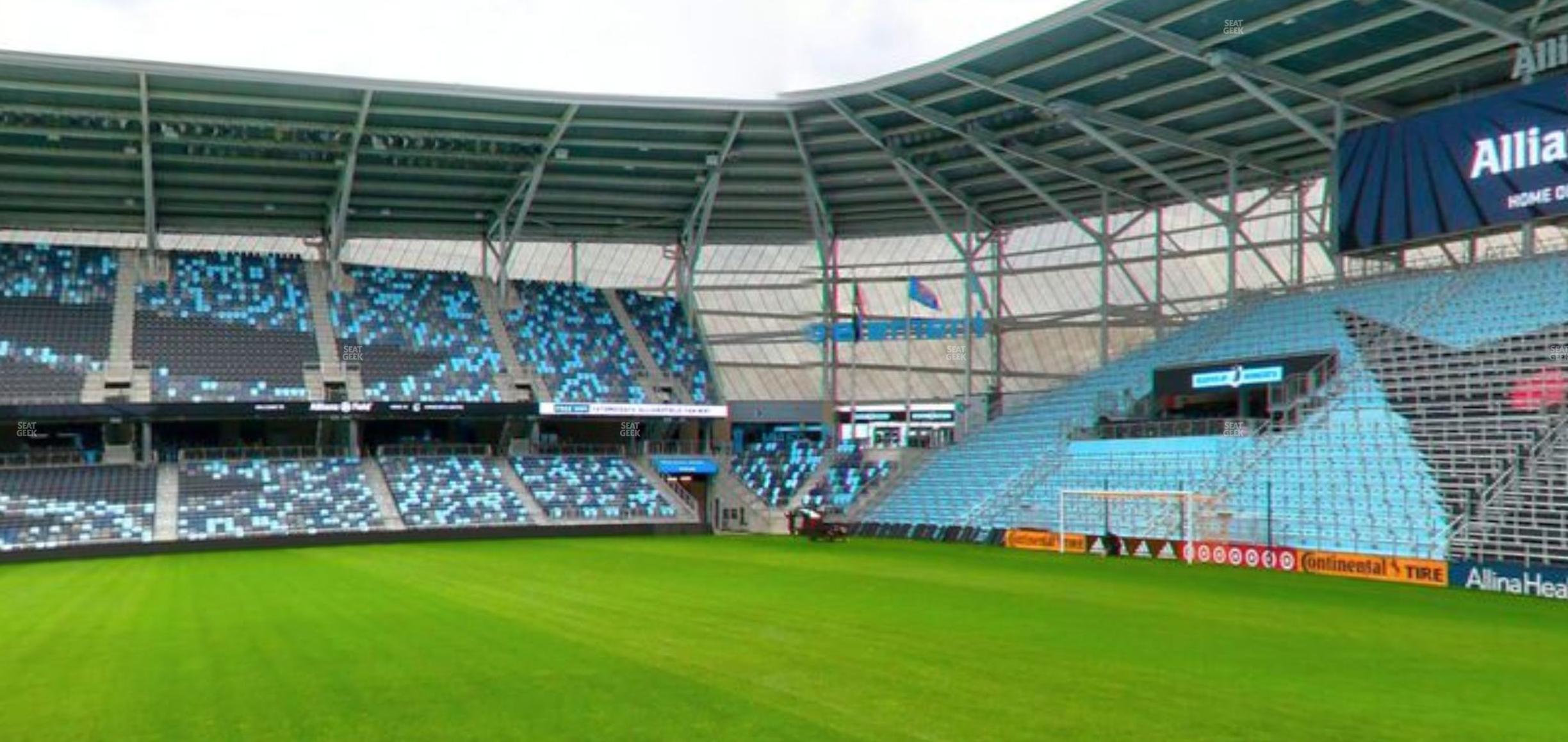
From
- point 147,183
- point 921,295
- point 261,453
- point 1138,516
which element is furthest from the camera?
point 921,295

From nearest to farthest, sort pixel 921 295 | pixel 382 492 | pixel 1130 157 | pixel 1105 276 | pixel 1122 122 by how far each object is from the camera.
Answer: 1. pixel 1122 122
2. pixel 1130 157
3. pixel 1105 276
4. pixel 382 492
5. pixel 921 295

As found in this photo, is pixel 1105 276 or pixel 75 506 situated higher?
pixel 1105 276

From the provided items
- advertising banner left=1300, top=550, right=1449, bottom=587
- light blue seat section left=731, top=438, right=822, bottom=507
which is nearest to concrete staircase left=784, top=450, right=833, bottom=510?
light blue seat section left=731, top=438, right=822, bottom=507

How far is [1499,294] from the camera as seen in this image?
37688 millimetres

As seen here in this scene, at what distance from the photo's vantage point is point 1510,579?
27375 mm

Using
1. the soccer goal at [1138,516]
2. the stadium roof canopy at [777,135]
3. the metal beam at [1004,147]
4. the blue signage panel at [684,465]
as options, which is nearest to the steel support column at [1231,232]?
the stadium roof canopy at [777,135]

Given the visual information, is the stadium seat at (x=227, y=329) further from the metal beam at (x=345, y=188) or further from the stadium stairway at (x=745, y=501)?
the stadium stairway at (x=745, y=501)

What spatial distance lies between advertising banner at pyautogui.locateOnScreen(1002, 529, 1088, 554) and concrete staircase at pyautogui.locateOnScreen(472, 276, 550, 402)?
2077 centimetres

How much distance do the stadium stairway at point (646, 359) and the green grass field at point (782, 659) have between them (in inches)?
1105

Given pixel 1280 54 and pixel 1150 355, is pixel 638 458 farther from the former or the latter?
pixel 1280 54

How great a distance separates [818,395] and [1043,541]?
69.5 feet

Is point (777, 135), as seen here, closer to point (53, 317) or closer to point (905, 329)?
point (905, 329)

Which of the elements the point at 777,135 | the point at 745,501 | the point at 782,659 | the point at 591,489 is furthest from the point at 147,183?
the point at 782,659

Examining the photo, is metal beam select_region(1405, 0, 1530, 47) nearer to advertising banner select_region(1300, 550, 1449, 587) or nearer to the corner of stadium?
the corner of stadium
